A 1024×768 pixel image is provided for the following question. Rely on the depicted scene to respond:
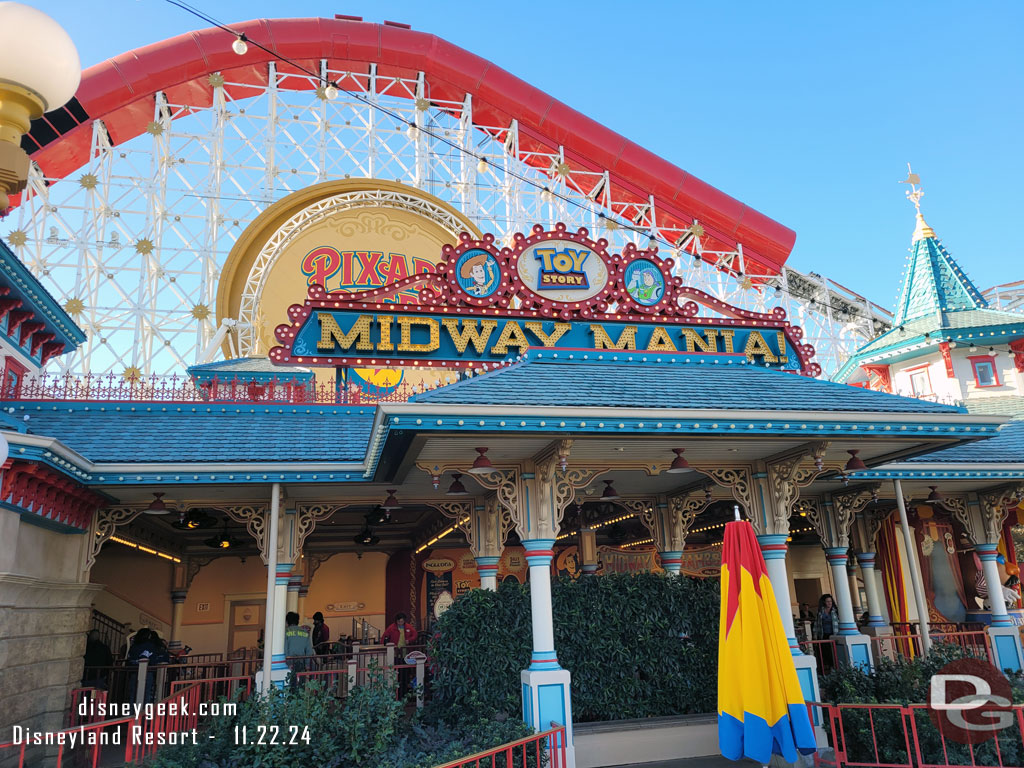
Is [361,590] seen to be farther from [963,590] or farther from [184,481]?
[963,590]

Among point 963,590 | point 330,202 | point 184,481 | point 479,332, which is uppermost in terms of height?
point 330,202

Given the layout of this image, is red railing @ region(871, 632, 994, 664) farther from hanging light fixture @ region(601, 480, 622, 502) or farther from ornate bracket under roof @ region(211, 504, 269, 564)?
ornate bracket under roof @ region(211, 504, 269, 564)

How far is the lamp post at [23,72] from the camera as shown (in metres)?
2.78

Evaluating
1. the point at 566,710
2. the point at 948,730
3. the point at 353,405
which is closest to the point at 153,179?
the point at 353,405

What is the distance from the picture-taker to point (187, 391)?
13.1 meters

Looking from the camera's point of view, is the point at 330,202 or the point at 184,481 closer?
the point at 184,481

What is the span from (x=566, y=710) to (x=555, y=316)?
6.65 metres

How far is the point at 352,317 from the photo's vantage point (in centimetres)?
1239

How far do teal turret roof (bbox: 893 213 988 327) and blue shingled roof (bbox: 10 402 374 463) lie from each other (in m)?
17.1

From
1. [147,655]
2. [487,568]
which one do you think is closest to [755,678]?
[487,568]

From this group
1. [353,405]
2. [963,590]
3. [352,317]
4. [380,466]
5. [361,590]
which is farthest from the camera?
[361,590]

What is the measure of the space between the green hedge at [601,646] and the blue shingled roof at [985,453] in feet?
18.7

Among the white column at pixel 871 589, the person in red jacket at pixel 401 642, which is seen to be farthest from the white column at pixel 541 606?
the white column at pixel 871 589

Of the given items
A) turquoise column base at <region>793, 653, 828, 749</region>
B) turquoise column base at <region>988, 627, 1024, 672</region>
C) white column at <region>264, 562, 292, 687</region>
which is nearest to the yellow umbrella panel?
turquoise column base at <region>793, 653, 828, 749</region>
